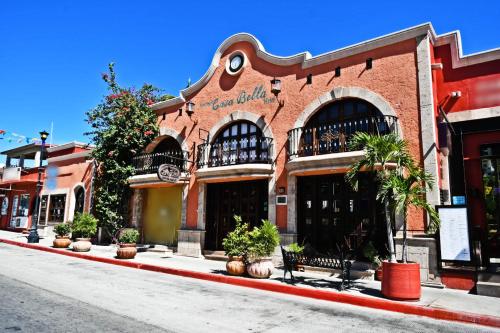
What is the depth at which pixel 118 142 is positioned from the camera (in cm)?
1767

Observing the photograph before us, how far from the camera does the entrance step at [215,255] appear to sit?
13975 millimetres

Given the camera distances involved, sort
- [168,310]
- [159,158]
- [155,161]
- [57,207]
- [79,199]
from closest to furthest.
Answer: [168,310]
[159,158]
[155,161]
[79,199]
[57,207]

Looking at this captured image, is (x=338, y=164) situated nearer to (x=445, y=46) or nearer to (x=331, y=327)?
(x=445, y=46)

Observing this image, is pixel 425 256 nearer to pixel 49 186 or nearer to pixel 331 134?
pixel 331 134

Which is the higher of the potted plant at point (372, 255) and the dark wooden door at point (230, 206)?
the dark wooden door at point (230, 206)

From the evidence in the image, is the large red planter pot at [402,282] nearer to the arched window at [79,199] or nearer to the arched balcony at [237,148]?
the arched balcony at [237,148]

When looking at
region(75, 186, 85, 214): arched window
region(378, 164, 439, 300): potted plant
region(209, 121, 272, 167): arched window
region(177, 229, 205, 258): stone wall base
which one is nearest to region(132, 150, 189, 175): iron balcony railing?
region(209, 121, 272, 167): arched window

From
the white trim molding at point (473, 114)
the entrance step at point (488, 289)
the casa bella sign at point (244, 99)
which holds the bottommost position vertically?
the entrance step at point (488, 289)

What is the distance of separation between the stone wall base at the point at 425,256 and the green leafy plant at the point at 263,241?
3578 millimetres

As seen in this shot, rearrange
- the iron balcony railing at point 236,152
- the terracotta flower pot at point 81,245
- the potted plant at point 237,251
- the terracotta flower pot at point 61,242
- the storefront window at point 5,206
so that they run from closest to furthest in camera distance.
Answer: the potted plant at point 237,251 < the iron balcony railing at point 236,152 < the terracotta flower pot at point 81,245 < the terracotta flower pot at point 61,242 < the storefront window at point 5,206

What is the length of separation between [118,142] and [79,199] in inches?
255

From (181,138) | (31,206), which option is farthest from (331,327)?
(31,206)

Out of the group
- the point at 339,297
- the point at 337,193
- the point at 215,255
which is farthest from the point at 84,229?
the point at 339,297

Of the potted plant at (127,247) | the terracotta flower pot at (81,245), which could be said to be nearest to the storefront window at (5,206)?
the terracotta flower pot at (81,245)
